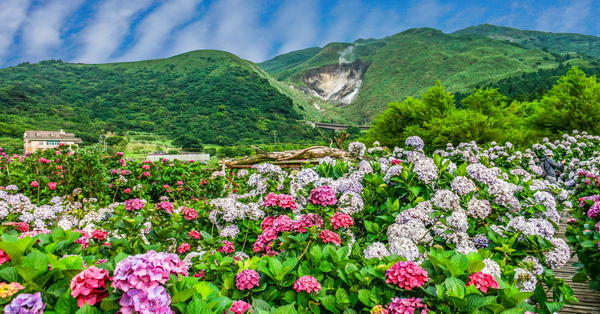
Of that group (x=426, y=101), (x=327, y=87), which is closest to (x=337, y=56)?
(x=327, y=87)

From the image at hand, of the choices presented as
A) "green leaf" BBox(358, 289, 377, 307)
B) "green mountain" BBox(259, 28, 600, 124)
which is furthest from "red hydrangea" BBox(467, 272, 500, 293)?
"green mountain" BBox(259, 28, 600, 124)

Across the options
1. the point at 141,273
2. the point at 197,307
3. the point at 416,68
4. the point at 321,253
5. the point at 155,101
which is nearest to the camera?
the point at 141,273

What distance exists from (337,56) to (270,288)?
19609 cm

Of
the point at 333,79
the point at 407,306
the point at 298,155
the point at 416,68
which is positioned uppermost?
the point at 333,79

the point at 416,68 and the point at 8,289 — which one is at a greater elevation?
the point at 416,68

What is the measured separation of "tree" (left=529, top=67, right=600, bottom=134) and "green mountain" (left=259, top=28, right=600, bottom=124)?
5877 centimetres

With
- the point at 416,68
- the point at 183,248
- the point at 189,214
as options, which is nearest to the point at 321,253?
the point at 183,248

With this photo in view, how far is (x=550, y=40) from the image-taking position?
161000mm

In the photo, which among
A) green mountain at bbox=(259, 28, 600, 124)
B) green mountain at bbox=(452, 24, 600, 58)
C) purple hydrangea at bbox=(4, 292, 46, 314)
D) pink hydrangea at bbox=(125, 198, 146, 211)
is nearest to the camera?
purple hydrangea at bbox=(4, 292, 46, 314)

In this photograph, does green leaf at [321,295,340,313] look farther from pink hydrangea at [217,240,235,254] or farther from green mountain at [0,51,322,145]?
green mountain at [0,51,322,145]

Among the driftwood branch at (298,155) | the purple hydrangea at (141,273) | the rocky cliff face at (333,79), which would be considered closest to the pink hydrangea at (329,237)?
the purple hydrangea at (141,273)

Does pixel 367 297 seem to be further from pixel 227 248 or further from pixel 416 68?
pixel 416 68

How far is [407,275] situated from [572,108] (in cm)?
1837

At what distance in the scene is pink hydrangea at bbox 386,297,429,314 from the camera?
121cm
